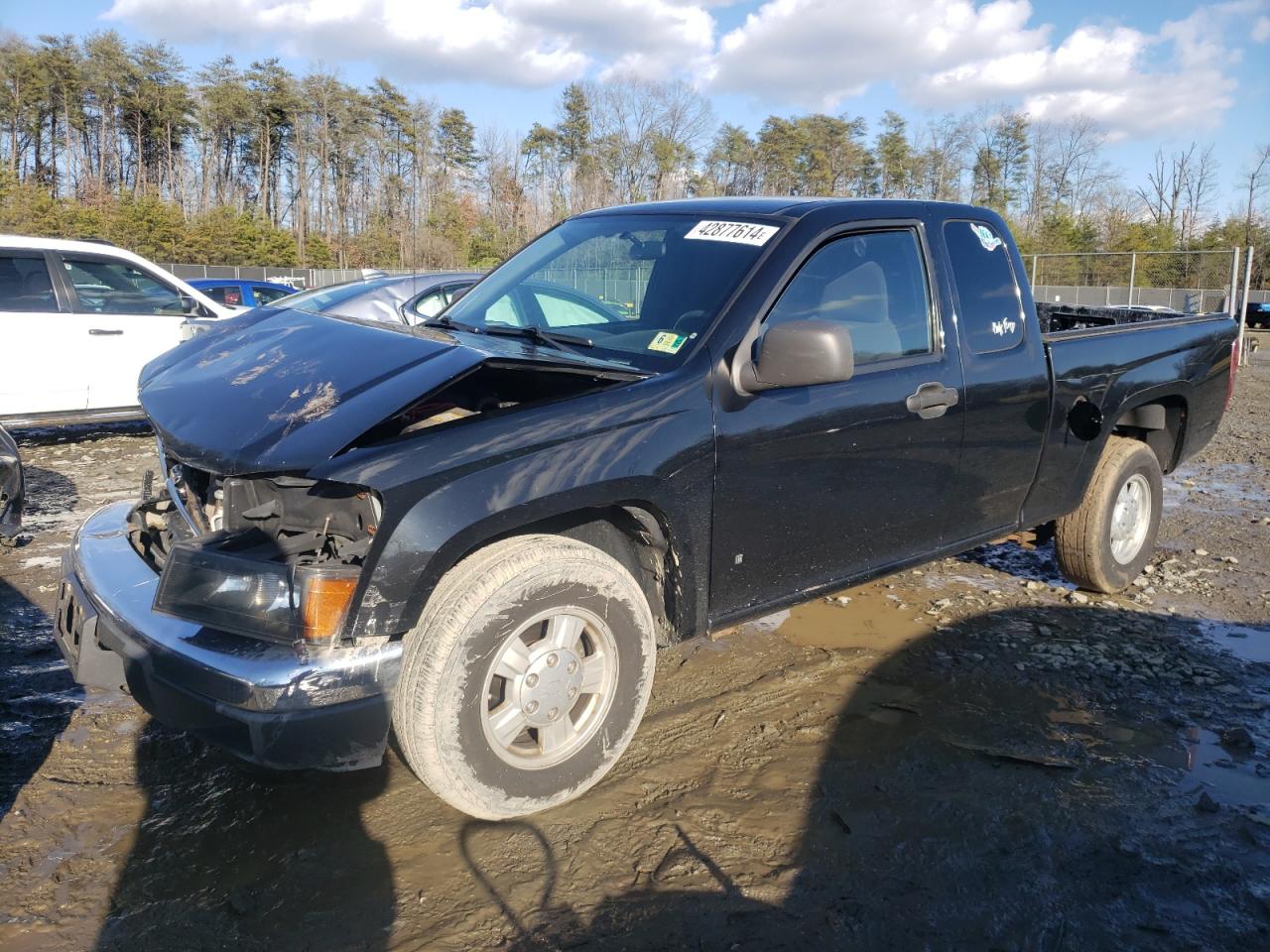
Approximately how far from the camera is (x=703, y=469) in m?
2.99

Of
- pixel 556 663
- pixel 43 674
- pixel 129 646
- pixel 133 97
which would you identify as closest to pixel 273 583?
pixel 129 646

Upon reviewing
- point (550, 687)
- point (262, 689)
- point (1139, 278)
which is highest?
point (1139, 278)

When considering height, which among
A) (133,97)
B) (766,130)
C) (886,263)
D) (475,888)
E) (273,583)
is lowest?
(475,888)

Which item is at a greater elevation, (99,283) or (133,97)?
(133,97)

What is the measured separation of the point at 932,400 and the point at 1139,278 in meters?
23.1

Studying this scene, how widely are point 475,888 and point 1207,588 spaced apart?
443 cm

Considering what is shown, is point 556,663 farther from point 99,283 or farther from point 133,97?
point 133,97

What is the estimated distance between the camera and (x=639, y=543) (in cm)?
318

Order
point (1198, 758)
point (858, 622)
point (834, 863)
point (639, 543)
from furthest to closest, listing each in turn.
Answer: point (858, 622) < point (1198, 758) < point (639, 543) < point (834, 863)

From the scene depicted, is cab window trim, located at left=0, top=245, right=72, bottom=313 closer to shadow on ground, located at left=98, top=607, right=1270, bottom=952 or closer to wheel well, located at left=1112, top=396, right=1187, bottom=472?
shadow on ground, located at left=98, top=607, right=1270, bottom=952

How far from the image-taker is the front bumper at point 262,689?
2.39 meters

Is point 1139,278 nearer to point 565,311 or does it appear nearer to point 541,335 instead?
point 565,311

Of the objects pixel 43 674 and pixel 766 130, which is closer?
pixel 43 674

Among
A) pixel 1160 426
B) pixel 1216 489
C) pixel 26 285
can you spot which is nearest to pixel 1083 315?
pixel 1160 426
